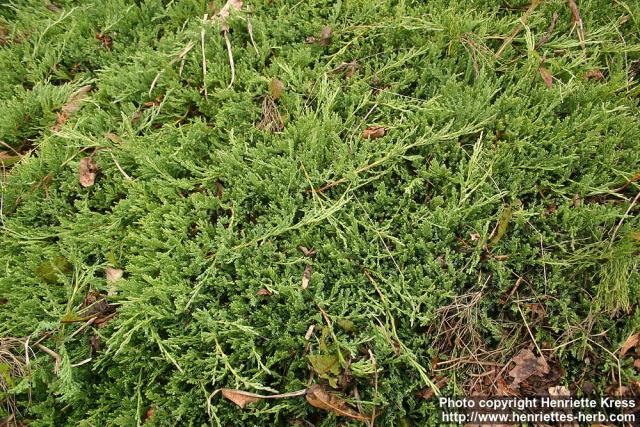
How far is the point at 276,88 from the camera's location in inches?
102

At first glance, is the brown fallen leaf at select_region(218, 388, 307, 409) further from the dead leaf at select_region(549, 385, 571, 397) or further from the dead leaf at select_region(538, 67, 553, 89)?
the dead leaf at select_region(538, 67, 553, 89)

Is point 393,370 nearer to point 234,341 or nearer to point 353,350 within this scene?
point 353,350

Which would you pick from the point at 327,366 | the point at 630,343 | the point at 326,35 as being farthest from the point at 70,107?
the point at 630,343

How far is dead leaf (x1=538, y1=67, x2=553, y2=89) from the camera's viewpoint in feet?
8.11

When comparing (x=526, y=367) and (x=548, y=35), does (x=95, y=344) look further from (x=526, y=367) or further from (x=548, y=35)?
(x=548, y=35)

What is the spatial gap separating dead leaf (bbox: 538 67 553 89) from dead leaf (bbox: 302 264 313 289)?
1.56m

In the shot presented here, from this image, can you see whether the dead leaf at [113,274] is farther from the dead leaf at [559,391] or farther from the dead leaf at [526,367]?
the dead leaf at [559,391]

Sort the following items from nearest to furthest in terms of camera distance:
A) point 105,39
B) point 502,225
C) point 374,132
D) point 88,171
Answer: point 502,225, point 374,132, point 88,171, point 105,39

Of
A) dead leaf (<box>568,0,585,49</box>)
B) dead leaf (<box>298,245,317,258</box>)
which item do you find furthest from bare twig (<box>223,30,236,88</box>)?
dead leaf (<box>568,0,585,49</box>)

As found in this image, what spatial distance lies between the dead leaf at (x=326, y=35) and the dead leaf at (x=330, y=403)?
1.89 meters

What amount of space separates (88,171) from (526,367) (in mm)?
2391

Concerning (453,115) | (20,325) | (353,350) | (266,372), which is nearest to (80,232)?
(20,325)

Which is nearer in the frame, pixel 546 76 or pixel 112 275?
pixel 112 275

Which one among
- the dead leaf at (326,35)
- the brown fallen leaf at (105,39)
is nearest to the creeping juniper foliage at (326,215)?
the dead leaf at (326,35)
